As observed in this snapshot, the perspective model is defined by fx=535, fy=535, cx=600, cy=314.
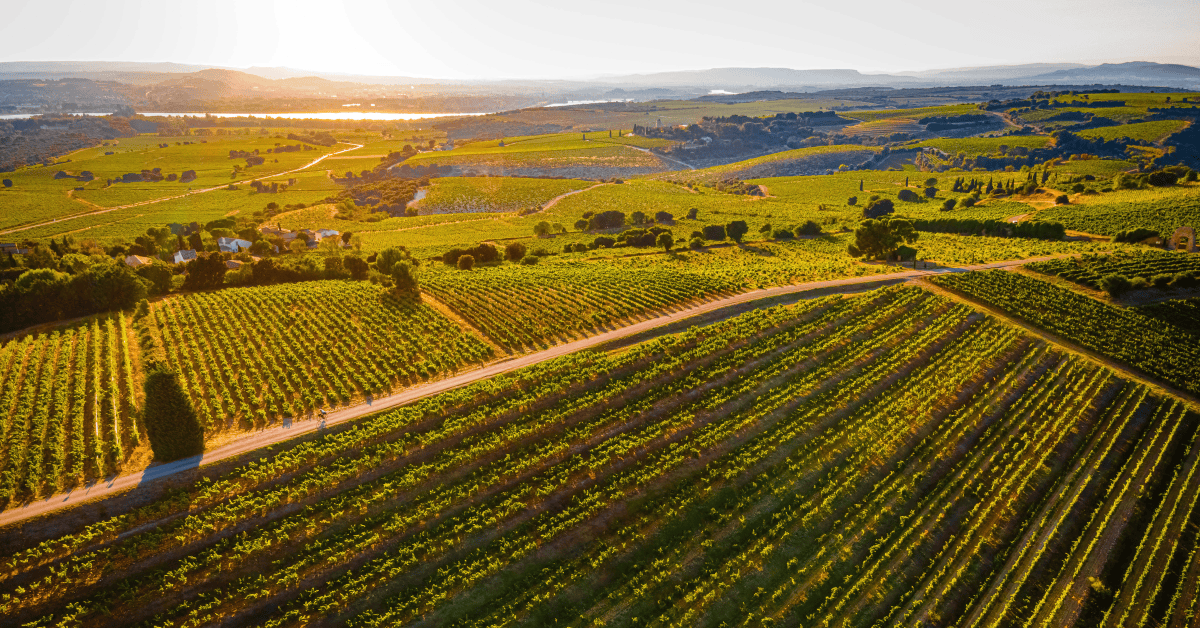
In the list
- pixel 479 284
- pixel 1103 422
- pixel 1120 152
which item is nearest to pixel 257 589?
pixel 479 284

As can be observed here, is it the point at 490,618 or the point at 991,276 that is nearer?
the point at 490,618

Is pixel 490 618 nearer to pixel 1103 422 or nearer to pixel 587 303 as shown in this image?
pixel 587 303

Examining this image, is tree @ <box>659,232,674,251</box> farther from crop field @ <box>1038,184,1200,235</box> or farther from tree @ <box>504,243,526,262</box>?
crop field @ <box>1038,184,1200,235</box>

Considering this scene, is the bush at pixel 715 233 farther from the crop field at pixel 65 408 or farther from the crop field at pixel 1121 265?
the crop field at pixel 65 408

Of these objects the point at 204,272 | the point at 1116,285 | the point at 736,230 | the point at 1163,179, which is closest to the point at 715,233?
the point at 736,230

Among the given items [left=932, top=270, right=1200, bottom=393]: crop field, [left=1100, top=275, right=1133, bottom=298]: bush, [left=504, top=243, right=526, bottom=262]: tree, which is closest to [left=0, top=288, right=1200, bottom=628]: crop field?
[left=932, top=270, right=1200, bottom=393]: crop field

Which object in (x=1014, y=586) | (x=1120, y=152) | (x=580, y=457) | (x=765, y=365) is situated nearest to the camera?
(x=1014, y=586)
